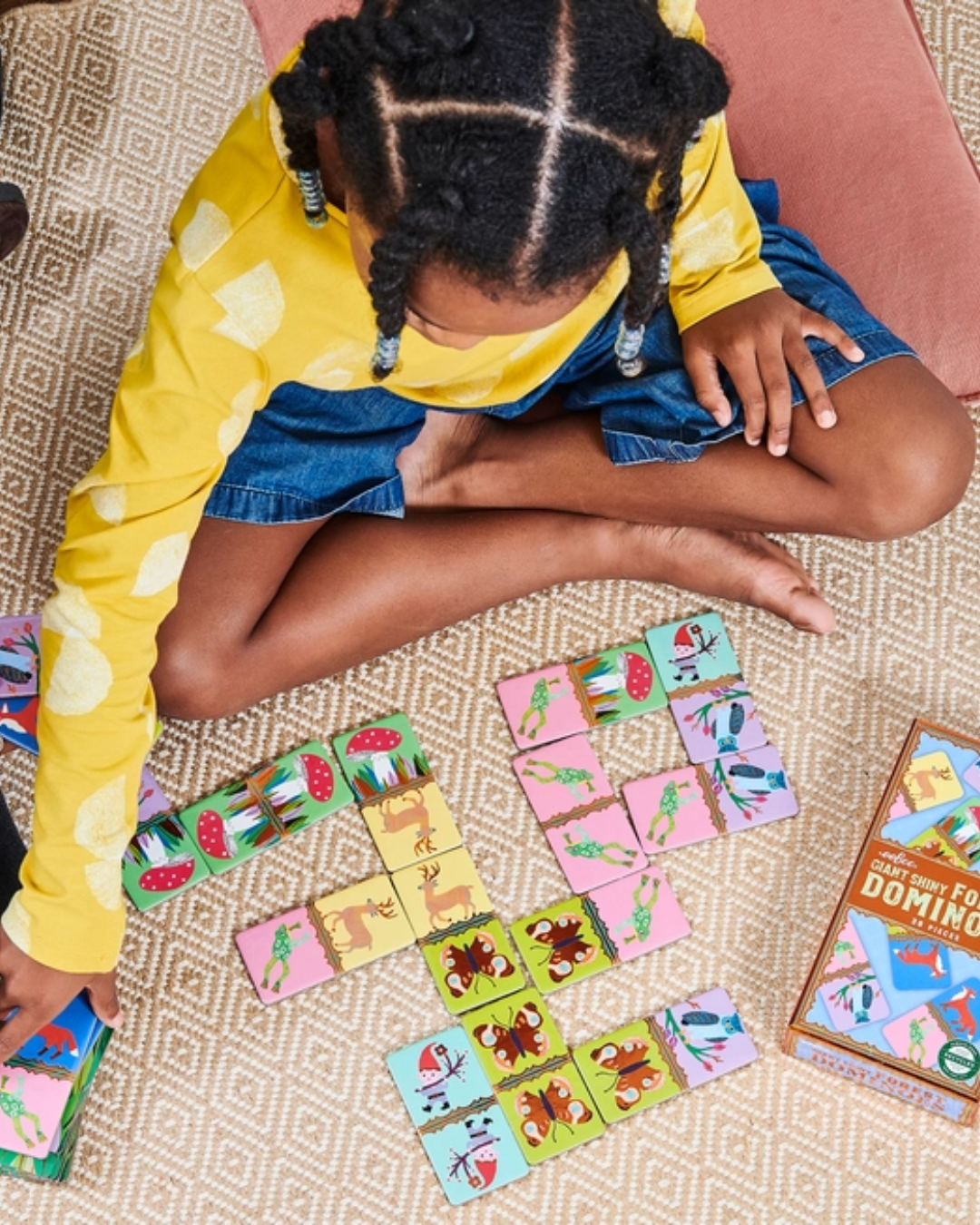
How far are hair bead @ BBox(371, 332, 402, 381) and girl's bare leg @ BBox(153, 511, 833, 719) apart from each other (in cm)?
25

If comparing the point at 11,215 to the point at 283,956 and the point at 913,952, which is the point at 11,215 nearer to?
the point at 283,956

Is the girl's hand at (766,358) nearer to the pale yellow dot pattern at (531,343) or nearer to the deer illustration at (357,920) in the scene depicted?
the pale yellow dot pattern at (531,343)

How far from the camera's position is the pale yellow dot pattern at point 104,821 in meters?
0.86

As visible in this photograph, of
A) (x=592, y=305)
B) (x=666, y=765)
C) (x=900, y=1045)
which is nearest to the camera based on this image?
(x=592, y=305)

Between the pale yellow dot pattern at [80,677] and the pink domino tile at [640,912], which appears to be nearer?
the pale yellow dot pattern at [80,677]

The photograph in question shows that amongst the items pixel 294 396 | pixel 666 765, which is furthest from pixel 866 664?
pixel 294 396

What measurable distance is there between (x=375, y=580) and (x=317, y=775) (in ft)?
0.57

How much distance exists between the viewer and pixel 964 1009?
99 centimetres

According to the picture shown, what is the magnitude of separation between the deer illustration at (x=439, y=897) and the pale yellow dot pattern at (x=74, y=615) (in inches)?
14.4

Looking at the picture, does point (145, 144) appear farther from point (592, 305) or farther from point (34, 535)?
point (592, 305)

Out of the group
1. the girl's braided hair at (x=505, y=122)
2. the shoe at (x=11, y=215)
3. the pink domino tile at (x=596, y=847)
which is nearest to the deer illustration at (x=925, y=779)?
the pink domino tile at (x=596, y=847)

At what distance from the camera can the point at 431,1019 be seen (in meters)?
1.05

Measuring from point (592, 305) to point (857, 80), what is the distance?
32cm

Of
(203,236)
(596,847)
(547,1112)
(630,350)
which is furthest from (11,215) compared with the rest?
(547,1112)
